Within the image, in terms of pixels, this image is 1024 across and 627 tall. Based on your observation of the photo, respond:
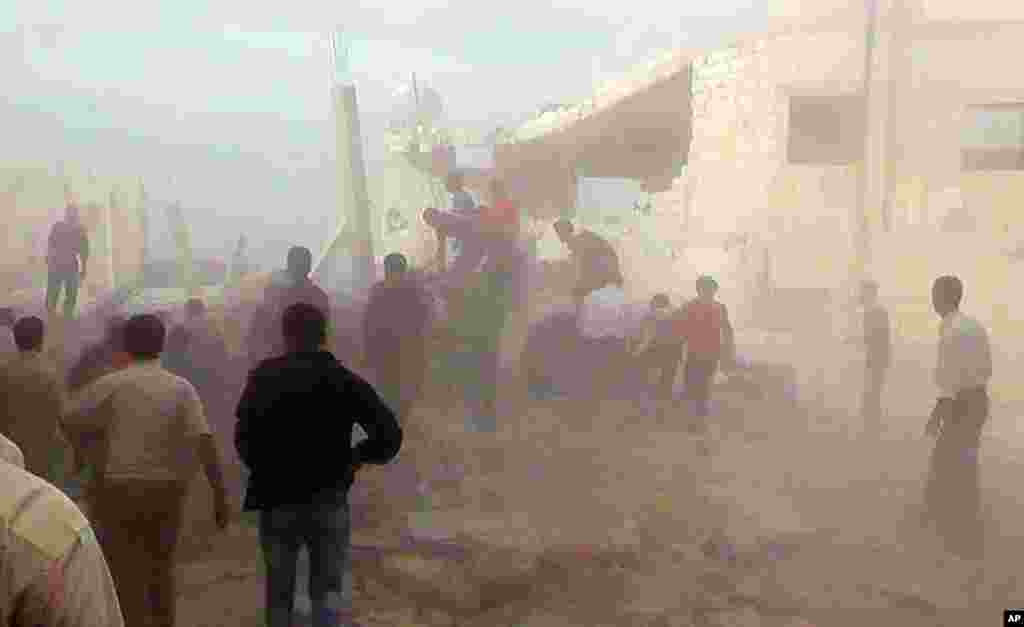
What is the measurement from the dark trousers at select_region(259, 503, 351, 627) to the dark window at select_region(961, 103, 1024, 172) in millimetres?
8726

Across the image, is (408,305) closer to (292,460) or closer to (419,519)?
(419,519)

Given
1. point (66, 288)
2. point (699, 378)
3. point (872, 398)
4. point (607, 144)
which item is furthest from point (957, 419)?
point (607, 144)

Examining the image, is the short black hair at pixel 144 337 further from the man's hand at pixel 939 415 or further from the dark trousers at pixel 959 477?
the dark trousers at pixel 959 477

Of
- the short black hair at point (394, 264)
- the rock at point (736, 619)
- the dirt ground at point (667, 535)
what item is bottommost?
the rock at point (736, 619)

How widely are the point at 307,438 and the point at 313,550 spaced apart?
0.45m

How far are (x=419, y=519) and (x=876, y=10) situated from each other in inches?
303

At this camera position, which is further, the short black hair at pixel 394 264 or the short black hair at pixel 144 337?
the short black hair at pixel 394 264

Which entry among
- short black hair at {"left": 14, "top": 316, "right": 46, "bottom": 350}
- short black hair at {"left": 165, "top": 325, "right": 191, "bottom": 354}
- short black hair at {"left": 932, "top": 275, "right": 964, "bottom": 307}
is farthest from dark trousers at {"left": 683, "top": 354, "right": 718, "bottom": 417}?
short black hair at {"left": 14, "top": 316, "right": 46, "bottom": 350}

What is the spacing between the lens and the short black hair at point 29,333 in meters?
4.50

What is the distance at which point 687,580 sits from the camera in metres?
4.96

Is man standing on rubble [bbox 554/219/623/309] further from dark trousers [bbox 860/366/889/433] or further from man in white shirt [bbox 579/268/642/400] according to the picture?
dark trousers [bbox 860/366/889/433]

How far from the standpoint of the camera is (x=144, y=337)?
3465 mm

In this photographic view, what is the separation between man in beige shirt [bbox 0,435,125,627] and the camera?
1.08 m

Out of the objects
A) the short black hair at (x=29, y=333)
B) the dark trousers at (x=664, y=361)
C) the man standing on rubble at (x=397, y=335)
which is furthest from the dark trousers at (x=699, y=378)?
the short black hair at (x=29, y=333)
